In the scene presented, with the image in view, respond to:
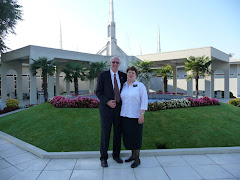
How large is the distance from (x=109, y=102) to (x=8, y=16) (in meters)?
14.3

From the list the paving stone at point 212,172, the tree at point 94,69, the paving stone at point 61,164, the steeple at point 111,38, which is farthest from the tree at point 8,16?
the paving stone at point 212,172

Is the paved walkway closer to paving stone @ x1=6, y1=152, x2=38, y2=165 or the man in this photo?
paving stone @ x1=6, y1=152, x2=38, y2=165

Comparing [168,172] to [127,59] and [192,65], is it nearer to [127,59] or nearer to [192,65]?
[192,65]

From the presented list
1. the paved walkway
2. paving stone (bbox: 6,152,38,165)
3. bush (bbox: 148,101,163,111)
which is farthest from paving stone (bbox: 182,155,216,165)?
paving stone (bbox: 6,152,38,165)

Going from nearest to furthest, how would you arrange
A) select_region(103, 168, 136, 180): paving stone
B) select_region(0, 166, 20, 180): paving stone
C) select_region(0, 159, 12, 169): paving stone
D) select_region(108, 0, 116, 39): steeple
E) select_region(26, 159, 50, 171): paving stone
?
select_region(103, 168, 136, 180): paving stone → select_region(0, 166, 20, 180): paving stone → select_region(26, 159, 50, 171): paving stone → select_region(0, 159, 12, 169): paving stone → select_region(108, 0, 116, 39): steeple

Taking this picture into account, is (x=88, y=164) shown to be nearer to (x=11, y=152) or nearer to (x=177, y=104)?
(x=11, y=152)

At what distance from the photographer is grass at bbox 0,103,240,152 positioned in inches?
193

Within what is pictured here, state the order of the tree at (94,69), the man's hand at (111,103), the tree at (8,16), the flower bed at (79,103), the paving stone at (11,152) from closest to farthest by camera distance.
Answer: the man's hand at (111,103) → the paving stone at (11,152) → the flower bed at (79,103) → the tree at (8,16) → the tree at (94,69)

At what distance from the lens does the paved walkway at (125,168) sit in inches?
130

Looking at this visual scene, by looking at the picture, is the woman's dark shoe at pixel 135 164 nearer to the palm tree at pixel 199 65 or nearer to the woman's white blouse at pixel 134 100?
the woman's white blouse at pixel 134 100

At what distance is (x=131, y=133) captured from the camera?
3633mm

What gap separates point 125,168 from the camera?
361 cm

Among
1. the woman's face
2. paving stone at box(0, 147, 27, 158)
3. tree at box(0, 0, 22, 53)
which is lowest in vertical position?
paving stone at box(0, 147, 27, 158)

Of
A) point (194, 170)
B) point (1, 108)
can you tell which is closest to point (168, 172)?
point (194, 170)
